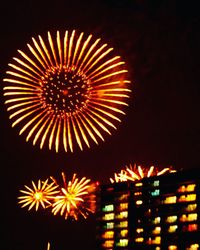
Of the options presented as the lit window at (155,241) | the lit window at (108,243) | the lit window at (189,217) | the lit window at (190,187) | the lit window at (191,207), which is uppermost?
the lit window at (190,187)

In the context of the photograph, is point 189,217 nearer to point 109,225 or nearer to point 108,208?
point 109,225

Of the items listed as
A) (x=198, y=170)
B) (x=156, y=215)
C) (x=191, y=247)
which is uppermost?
(x=198, y=170)

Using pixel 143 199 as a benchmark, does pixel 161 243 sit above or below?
below

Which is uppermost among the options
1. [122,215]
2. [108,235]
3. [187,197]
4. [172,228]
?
[187,197]

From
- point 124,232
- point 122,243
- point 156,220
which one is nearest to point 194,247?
point 156,220

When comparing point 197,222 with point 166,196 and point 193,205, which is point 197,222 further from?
point 166,196

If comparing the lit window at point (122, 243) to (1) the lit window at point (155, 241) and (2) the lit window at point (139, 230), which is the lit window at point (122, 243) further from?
(1) the lit window at point (155, 241)

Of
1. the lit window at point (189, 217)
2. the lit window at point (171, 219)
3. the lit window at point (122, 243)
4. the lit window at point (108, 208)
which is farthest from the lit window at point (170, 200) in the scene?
the lit window at point (108, 208)

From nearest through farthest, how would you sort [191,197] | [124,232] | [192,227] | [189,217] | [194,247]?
[194,247], [192,227], [189,217], [191,197], [124,232]

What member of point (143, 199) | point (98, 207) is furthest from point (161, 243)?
point (98, 207)
